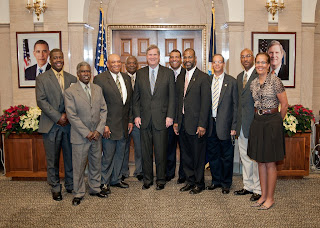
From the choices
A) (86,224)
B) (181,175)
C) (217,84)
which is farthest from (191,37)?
(86,224)

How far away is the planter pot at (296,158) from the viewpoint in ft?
15.0

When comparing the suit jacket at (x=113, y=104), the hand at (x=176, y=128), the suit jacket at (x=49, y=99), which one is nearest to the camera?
the suit jacket at (x=49, y=99)

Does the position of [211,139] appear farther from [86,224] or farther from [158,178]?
[86,224]

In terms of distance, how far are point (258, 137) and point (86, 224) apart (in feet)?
6.60

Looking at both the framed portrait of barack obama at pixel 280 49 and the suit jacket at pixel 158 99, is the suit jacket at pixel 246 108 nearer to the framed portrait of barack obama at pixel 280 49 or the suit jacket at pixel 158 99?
the suit jacket at pixel 158 99

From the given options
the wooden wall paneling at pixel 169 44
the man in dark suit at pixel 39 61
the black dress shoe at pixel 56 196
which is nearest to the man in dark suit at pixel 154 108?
the black dress shoe at pixel 56 196

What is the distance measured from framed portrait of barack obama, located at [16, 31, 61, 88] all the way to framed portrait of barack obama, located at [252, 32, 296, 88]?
12.1 feet

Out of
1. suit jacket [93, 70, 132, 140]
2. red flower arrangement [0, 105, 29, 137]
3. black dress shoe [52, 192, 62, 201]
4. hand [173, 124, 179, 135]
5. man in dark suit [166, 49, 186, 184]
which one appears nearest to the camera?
black dress shoe [52, 192, 62, 201]

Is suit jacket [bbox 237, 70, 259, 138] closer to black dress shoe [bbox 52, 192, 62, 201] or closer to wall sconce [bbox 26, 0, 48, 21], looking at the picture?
black dress shoe [bbox 52, 192, 62, 201]

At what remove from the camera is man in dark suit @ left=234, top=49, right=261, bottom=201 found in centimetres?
367

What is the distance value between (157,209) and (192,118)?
1164mm

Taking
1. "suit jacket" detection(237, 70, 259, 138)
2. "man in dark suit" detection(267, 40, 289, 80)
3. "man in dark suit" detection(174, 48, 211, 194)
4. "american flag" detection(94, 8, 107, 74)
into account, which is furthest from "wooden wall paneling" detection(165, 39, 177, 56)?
"suit jacket" detection(237, 70, 259, 138)

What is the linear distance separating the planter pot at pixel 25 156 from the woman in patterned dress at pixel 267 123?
2875mm

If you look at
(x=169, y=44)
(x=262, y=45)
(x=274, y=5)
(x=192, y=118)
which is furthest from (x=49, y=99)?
(x=274, y=5)
